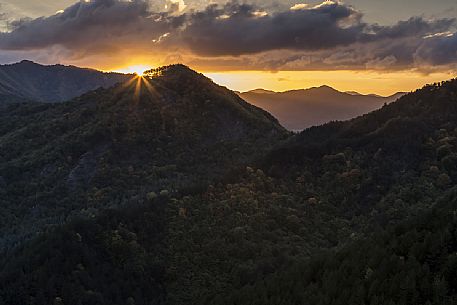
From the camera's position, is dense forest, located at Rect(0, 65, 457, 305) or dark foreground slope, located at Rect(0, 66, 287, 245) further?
dark foreground slope, located at Rect(0, 66, 287, 245)

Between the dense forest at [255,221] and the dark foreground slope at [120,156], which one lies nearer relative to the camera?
the dense forest at [255,221]

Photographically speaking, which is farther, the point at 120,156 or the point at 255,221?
the point at 120,156

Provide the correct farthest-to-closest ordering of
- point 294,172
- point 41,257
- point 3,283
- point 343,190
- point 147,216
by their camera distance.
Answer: point 294,172, point 343,190, point 147,216, point 41,257, point 3,283

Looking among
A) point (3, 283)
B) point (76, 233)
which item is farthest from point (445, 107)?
point (3, 283)

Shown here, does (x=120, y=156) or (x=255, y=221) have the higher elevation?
(x=120, y=156)

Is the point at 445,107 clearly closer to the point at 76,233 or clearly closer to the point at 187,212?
the point at 187,212

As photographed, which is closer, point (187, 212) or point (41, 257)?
point (41, 257)

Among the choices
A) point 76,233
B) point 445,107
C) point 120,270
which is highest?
point 445,107

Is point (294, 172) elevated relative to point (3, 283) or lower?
elevated
